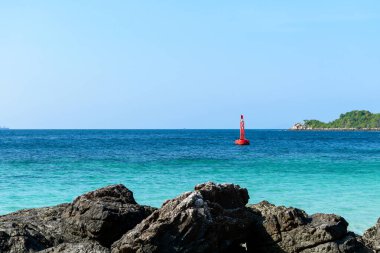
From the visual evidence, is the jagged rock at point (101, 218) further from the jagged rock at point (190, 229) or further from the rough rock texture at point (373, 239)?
the rough rock texture at point (373, 239)

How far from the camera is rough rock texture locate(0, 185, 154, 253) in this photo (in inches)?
311

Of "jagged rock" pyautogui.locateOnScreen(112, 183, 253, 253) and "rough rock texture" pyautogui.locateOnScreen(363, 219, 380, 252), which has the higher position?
"jagged rock" pyautogui.locateOnScreen(112, 183, 253, 253)

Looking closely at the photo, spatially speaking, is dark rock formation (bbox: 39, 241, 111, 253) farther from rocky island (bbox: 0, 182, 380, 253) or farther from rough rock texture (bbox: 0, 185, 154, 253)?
rough rock texture (bbox: 0, 185, 154, 253)

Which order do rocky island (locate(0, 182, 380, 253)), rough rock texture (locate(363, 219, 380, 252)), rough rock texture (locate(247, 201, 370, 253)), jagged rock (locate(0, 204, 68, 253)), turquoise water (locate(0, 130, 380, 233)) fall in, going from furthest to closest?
turquoise water (locate(0, 130, 380, 233)), rough rock texture (locate(363, 219, 380, 252)), rough rock texture (locate(247, 201, 370, 253)), jagged rock (locate(0, 204, 68, 253)), rocky island (locate(0, 182, 380, 253))

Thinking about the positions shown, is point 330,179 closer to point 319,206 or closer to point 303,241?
point 319,206

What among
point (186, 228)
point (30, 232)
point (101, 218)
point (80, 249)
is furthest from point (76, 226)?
point (186, 228)

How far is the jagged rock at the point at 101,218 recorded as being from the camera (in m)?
8.44

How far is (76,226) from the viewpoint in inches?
339

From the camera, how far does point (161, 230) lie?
24.4ft

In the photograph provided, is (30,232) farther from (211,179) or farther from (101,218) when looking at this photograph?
(211,179)

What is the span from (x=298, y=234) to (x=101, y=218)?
9.88 ft

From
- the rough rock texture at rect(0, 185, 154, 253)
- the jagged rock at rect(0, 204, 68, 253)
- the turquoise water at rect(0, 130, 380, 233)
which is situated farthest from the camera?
the turquoise water at rect(0, 130, 380, 233)

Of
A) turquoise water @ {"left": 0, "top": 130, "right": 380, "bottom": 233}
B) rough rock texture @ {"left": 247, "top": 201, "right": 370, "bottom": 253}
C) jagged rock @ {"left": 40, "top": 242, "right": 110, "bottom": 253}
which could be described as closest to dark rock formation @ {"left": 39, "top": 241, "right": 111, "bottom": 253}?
jagged rock @ {"left": 40, "top": 242, "right": 110, "bottom": 253}

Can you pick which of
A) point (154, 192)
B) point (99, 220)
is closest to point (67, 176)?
point (154, 192)
